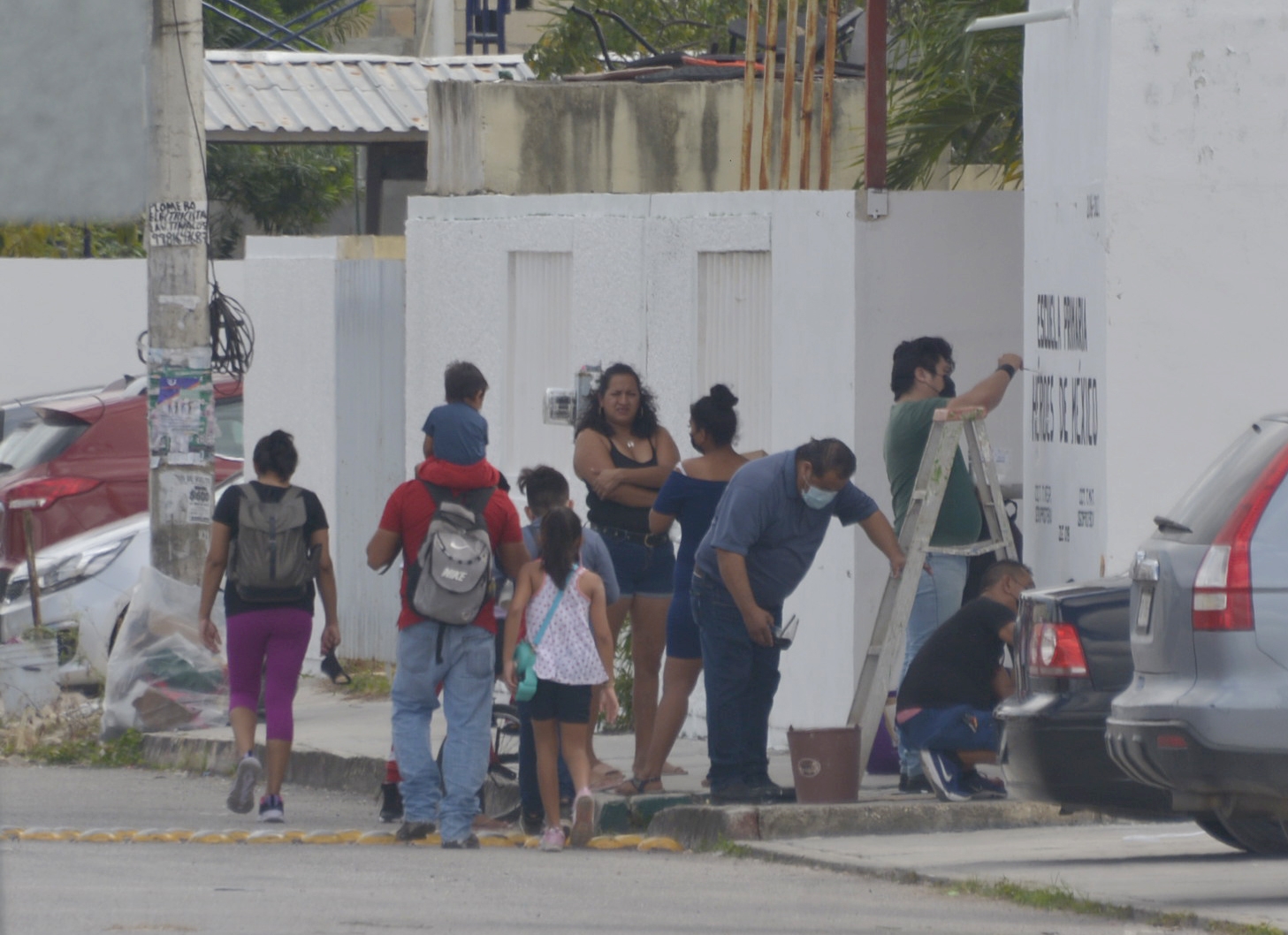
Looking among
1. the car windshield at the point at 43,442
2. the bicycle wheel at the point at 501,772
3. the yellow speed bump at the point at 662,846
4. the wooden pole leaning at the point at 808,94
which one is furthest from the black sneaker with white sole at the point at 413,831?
the car windshield at the point at 43,442

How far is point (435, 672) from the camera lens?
9.43 metres

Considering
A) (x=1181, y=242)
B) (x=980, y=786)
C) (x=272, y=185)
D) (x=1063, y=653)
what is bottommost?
(x=980, y=786)

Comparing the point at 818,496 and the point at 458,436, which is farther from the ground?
the point at 458,436

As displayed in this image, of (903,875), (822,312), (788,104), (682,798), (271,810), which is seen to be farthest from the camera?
Result: (788,104)

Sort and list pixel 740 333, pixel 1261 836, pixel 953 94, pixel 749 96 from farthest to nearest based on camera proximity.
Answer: pixel 953 94, pixel 749 96, pixel 740 333, pixel 1261 836

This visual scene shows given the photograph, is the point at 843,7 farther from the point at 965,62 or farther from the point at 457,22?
the point at 457,22

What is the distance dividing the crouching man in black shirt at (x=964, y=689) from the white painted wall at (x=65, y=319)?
524 inches

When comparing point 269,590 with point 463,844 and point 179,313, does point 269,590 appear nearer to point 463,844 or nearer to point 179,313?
point 463,844

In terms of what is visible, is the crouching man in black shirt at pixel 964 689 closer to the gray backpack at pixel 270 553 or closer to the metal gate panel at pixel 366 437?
the gray backpack at pixel 270 553

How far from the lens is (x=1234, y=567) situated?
6855 millimetres

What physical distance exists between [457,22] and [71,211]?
35.8 meters

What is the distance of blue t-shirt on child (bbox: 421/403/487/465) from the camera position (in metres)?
9.49

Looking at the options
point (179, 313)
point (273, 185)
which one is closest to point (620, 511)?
point (179, 313)

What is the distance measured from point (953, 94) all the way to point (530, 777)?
5.30 meters
